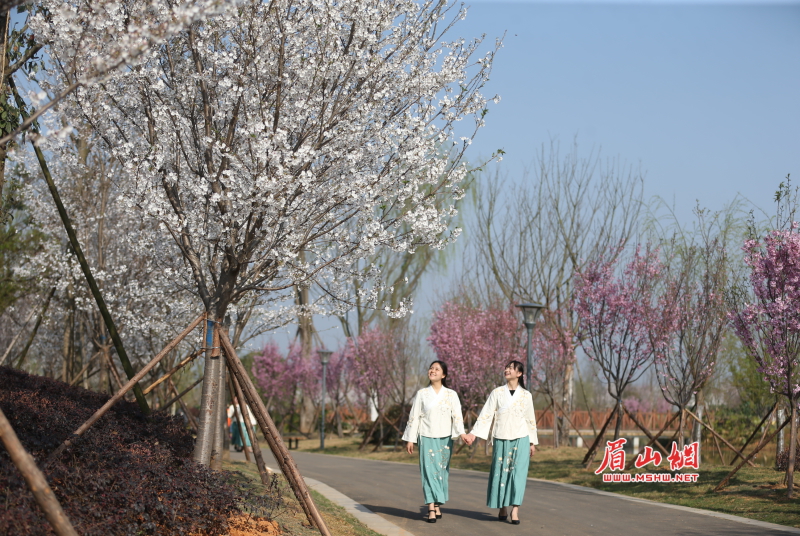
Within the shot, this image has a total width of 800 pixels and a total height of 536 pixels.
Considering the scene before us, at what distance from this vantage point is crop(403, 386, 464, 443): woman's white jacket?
30.4 feet

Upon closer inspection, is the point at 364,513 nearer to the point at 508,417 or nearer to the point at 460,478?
the point at 508,417

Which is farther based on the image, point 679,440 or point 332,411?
point 332,411

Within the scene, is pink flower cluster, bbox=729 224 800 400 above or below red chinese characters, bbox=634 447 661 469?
above

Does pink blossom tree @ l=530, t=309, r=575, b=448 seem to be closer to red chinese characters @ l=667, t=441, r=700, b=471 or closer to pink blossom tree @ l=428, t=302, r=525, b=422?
pink blossom tree @ l=428, t=302, r=525, b=422

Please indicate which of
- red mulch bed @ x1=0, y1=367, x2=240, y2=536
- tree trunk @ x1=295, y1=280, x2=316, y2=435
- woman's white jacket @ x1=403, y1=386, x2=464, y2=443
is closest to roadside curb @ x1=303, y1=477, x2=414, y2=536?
woman's white jacket @ x1=403, y1=386, x2=464, y2=443

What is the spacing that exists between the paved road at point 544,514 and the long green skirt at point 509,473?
0.28m

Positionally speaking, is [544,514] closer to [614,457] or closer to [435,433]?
[435,433]

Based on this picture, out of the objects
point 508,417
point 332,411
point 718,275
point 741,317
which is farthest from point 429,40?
point 332,411

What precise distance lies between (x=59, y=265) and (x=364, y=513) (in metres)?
9.90

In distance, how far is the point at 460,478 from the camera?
15.2 meters

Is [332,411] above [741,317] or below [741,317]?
below

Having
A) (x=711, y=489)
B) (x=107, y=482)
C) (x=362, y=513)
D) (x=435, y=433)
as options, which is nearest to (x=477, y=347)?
(x=711, y=489)

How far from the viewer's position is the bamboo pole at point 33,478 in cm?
363

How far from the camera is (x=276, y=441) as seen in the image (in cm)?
705
